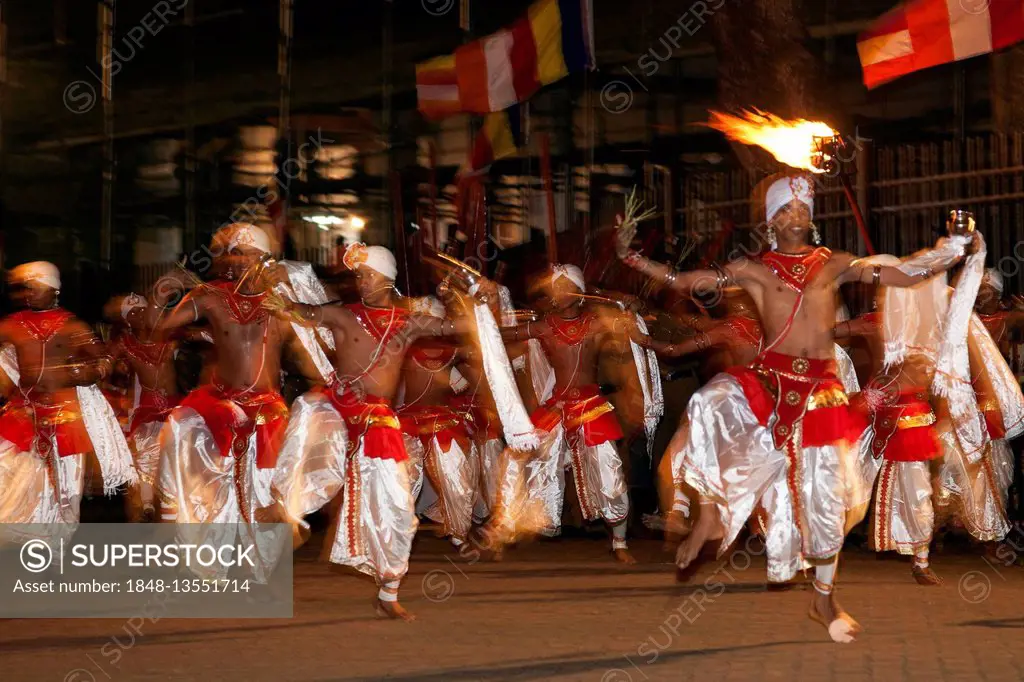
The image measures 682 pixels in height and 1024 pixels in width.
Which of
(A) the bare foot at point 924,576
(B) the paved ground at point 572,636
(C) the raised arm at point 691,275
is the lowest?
(A) the bare foot at point 924,576

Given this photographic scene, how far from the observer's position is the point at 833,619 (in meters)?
6.61

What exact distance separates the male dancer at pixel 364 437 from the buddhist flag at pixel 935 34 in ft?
19.7

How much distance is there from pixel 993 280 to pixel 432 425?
426cm

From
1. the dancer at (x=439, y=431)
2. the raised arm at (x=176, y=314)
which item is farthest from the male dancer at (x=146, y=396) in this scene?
the raised arm at (x=176, y=314)

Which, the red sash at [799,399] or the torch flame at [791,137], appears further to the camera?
the torch flame at [791,137]

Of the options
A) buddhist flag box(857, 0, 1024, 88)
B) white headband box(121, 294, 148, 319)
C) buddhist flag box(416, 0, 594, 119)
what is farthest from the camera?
buddhist flag box(416, 0, 594, 119)

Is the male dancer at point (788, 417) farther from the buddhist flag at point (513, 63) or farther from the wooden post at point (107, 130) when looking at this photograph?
the wooden post at point (107, 130)

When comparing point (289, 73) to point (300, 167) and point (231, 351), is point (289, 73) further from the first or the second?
point (231, 351)

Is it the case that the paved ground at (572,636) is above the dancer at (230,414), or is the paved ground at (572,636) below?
below

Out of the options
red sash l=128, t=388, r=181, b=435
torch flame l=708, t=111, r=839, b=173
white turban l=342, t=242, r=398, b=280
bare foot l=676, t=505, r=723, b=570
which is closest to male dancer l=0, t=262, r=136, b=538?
white turban l=342, t=242, r=398, b=280

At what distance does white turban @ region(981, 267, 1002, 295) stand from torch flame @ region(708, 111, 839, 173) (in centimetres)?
329

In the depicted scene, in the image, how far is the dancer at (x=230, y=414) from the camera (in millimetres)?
8031

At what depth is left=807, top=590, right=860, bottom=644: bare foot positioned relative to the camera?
6553 millimetres

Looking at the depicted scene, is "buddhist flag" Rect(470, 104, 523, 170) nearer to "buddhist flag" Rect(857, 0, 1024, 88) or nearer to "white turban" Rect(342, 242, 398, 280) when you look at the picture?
"buddhist flag" Rect(857, 0, 1024, 88)
